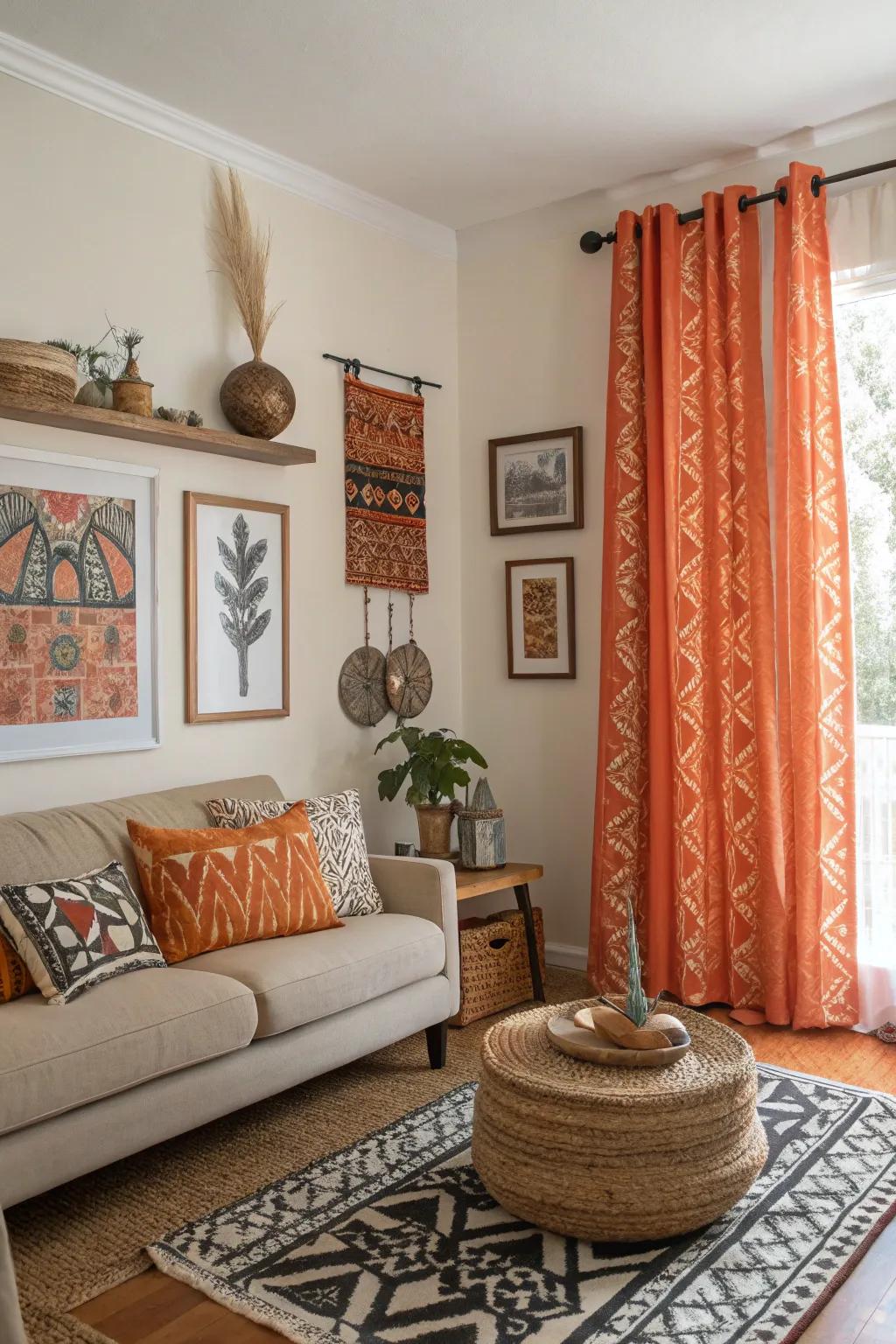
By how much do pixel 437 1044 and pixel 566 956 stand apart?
3.76 ft

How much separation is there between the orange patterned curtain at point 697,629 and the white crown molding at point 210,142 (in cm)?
91

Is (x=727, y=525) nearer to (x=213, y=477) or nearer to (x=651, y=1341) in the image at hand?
(x=213, y=477)

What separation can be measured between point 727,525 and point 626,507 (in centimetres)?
38

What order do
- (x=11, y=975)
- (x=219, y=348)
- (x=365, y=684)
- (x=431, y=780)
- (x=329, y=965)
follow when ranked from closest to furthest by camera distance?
(x=11, y=975)
(x=329, y=965)
(x=219, y=348)
(x=431, y=780)
(x=365, y=684)

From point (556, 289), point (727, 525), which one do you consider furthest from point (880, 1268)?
point (556, 289)

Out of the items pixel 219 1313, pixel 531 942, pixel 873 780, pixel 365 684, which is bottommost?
pixel 219 1313

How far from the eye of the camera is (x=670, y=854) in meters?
3.77

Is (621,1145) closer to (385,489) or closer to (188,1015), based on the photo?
(188,1015)

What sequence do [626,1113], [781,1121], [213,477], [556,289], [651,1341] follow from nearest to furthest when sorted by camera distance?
[651,1341] → [626,1113] → [781,1121] → [213,477] → [556,289]

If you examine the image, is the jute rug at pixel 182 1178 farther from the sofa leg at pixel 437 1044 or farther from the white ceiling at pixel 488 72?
the white ceiling at pixel 488 72

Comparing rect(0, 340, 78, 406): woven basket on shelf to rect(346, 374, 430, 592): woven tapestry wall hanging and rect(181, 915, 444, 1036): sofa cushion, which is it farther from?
rect(181, 915, 444, 1036): sofa cushion

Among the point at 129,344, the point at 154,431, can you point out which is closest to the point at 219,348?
the point at 129,344

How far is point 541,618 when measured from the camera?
436 cm

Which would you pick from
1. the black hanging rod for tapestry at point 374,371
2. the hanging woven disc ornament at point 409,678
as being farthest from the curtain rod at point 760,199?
the hanging woven disc ornament at point 409,678
